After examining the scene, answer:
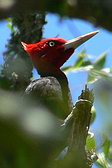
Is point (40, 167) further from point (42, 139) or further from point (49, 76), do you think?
point (49, 76)

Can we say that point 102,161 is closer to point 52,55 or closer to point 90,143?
point 90,143

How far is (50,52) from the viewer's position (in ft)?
17.1

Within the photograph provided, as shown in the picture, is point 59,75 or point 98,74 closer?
point 98,74

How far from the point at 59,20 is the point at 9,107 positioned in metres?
0.14

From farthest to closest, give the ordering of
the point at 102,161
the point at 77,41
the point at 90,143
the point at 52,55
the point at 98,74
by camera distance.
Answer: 1. the point at 52,55
2. the point at 77,41
3. the point at 102,161
4. the point at 90,143
5. the point at 98,74

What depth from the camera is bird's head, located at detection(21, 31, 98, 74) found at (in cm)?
498

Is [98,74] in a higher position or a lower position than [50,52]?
lower

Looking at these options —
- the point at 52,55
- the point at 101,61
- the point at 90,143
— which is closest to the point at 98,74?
the point at 90,143

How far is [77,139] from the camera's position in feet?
9.29

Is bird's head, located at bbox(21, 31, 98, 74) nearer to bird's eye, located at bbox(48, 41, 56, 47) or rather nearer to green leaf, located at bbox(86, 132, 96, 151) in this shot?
bird's eye, located at bbox(48, 41, 56, 47)

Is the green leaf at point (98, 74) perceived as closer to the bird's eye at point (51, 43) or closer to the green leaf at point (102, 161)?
the green leaf at point (102, 161)

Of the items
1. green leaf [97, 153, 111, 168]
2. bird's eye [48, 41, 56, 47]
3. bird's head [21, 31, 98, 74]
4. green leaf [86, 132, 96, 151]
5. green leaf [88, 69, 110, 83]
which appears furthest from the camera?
bird's eye [48, 41, 56, 47]

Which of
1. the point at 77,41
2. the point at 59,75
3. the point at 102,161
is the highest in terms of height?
the point at 77,41

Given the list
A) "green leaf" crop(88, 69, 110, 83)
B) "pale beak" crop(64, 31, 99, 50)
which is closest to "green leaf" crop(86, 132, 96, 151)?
"green leaf" crop(88, 69, 110, 83)
